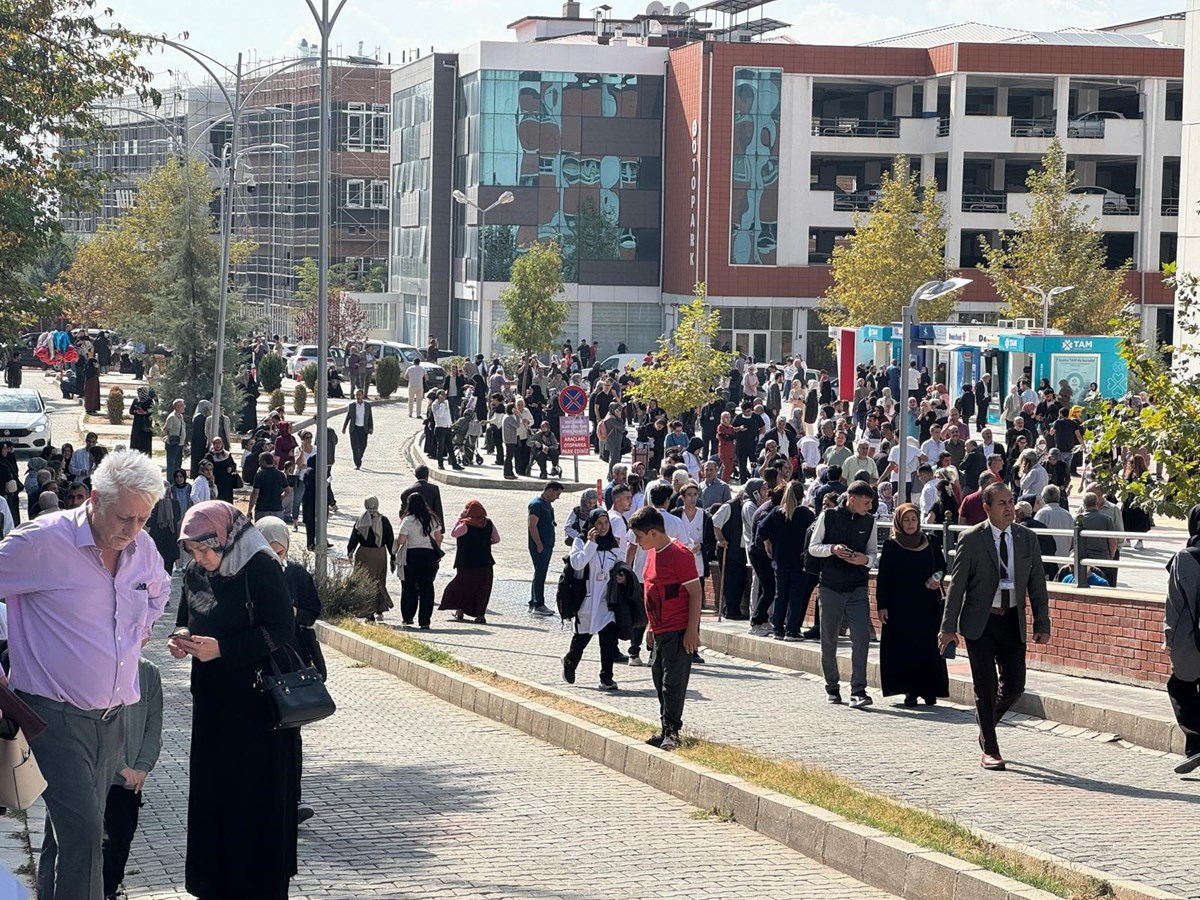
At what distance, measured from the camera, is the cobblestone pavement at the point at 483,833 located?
7.55 metres

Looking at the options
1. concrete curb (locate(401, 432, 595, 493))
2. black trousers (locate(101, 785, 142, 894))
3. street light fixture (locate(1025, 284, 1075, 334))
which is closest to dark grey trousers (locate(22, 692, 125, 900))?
black trousers (locate(101, 785, 142, 894))

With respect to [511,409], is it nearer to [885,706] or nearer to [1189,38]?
[1189,38]

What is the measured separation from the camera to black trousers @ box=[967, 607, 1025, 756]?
10289 millimetres

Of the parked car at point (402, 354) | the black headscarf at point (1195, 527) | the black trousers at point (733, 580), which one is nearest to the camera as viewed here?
the black headscarf at point (1195, 527)

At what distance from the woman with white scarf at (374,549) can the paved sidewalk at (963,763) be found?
310 cm

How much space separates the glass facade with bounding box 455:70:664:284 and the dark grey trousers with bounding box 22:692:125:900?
7255 cm

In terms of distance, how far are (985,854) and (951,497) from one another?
12.1 metres

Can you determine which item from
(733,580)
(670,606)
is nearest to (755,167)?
(733,580)

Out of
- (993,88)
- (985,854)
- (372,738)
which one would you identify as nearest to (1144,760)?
(985,854)

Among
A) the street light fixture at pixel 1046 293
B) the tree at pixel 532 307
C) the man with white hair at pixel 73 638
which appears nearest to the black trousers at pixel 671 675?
the man with white hair at pixel 73 638

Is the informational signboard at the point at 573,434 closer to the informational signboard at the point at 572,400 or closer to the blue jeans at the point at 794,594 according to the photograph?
the informational signboard at the point at 572,400

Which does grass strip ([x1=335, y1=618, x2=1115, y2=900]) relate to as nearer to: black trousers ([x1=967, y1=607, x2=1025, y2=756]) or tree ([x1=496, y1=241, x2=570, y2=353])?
black trousers ([x1=967, y1=607, x2=1025, y2=756])

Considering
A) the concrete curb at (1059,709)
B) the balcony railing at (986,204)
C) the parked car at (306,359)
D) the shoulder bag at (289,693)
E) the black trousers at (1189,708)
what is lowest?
the concrete curb at (1059,709)

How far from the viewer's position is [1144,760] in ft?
35.3
